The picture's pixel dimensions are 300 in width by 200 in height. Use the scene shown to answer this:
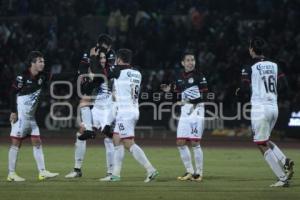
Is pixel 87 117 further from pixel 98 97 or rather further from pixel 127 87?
pixel 127 87

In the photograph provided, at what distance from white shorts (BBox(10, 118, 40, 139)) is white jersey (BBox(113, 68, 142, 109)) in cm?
172

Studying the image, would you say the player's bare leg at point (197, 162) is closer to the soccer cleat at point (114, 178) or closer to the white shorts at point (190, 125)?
the white shorts at point (190, 125)

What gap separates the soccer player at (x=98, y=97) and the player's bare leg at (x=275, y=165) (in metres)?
3.14

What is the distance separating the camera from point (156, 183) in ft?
42.0

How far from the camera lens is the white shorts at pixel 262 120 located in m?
12.6

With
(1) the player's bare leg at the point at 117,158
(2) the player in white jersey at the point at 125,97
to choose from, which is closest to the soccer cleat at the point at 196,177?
(2) the player in white jersey at the point at 125,97

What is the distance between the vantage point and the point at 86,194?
11148 millimetres

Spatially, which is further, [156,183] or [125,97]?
[125,97]

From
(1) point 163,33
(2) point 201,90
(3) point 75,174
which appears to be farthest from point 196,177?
(1) point 163,33

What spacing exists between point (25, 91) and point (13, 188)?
96.8 inches

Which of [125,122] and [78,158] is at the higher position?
[125,122]

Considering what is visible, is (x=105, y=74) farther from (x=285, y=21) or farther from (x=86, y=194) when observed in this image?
(x=285, y=21)

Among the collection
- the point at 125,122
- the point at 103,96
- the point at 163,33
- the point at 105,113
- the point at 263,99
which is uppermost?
the point at 163,33

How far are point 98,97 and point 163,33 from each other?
1566cm
